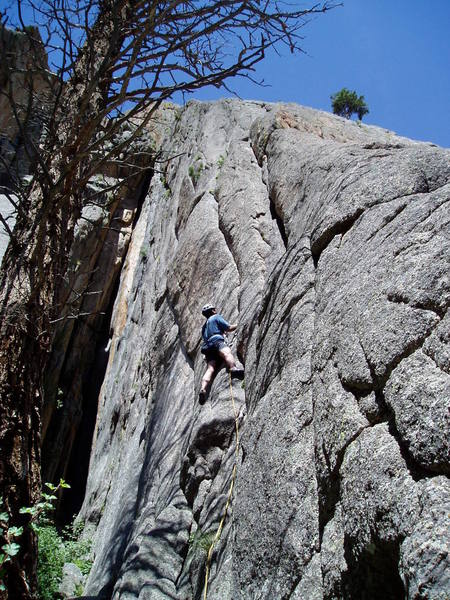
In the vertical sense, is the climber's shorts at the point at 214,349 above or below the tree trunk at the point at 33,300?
above

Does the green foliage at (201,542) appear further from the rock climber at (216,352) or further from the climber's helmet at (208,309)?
the climber's helmet at (208,309)

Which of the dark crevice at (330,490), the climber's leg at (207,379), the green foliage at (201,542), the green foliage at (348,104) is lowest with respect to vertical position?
the green foliage at (201,542)

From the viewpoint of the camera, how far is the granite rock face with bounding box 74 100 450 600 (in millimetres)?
2902

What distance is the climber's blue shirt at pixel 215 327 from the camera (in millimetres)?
8438

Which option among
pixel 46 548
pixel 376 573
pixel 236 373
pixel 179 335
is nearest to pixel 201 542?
pixel 236 373

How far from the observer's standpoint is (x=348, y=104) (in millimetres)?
28500

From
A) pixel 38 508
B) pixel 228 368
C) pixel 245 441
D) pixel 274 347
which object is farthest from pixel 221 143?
pixel 38 508

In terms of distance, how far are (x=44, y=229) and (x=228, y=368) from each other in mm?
4204

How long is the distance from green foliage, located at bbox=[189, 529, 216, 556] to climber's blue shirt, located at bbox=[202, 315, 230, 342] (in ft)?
10.3

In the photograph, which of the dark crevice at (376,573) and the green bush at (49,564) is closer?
the dark crevice at (376,573)

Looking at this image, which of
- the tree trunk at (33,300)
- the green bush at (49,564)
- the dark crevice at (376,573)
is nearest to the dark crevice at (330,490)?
the dark crevice at (376,573)

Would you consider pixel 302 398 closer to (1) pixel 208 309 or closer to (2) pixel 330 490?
(2) pixel 330 490

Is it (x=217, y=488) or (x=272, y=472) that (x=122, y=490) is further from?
(x=272, y=472)

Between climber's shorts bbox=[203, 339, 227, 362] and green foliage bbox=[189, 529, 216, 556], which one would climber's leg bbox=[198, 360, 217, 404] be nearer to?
climber's shorts bbox=[203, 339, 227, 362]
